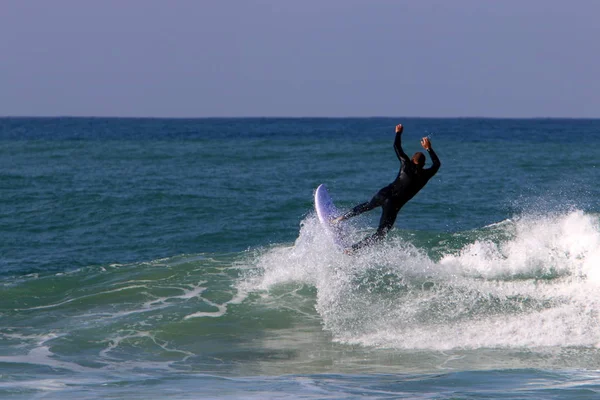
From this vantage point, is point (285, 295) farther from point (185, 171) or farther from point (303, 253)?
point (185, 171)

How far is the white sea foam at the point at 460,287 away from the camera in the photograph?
11445 mm

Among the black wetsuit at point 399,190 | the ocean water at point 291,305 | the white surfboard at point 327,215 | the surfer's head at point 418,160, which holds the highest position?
the surfer's head at point 418,160

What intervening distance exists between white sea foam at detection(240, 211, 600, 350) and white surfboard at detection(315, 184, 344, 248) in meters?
0.20

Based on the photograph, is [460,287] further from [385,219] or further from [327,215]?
[327,215]

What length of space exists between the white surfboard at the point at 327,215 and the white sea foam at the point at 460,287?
7.9 inches

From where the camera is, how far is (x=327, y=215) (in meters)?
14.2

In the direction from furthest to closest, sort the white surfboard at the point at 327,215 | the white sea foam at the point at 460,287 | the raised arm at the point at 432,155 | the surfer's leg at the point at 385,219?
the white surfboard at the point at 327,215, the surfer's leg at the point at 385,219, the raised arm at the point at 432,155, the white sea foam at the point at 460,287

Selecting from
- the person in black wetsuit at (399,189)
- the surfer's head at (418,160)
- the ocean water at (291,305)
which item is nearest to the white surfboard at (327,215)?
the ocean water at (291,305)

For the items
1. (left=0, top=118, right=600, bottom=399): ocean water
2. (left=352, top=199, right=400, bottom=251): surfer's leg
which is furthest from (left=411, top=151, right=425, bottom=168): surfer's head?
(left=0, top=118, right=600, bottom=399): ocean water

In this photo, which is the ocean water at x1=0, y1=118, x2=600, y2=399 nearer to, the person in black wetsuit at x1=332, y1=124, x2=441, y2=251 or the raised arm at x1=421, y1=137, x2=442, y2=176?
the person in black wetsuit at x1=332, y1=124, x2=441, y2=251

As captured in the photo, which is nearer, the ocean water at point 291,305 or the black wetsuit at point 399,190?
the ocean water at point 291,305

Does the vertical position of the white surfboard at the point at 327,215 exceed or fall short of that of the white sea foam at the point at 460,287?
it exceeds it

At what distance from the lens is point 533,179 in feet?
111

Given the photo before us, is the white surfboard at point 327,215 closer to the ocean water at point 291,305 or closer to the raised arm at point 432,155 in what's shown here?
the ocean water at point 291,305
